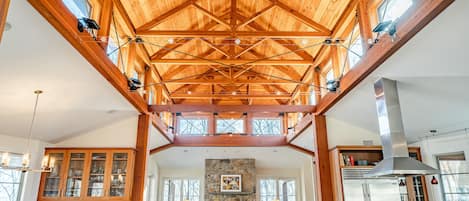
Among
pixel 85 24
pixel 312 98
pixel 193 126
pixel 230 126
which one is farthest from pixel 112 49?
pixel 230 126

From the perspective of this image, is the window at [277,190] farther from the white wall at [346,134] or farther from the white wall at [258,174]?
the white wall at [346,134]

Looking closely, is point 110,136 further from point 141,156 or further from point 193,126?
point 193,126

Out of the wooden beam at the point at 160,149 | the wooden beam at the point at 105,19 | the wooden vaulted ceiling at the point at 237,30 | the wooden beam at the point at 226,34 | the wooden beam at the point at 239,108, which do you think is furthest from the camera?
the wooden beam at the point at 160,149

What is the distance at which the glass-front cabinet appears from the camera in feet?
20.7

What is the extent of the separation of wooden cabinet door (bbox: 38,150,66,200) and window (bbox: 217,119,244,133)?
16.4ft

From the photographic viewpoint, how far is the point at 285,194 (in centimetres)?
1202

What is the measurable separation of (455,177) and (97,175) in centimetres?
728

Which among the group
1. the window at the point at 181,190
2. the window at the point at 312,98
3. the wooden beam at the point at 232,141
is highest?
the window at the point at 312,98

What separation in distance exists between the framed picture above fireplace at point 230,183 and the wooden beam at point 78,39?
6361 mm

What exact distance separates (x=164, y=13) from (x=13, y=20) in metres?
3.43

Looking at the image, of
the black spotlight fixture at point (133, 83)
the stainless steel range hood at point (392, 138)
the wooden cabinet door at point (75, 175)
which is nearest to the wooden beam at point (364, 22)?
the stainless steel range hood at point (392, 138)

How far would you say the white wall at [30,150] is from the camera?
6.19 meters

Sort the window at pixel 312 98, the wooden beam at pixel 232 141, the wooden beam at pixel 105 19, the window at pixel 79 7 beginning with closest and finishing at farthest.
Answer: the window at pixel 79 7
the wooden beam at pixel 105 19
the window at pixel 312 98
the wooden beam at pixel 232 141

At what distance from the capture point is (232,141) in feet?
32.3
